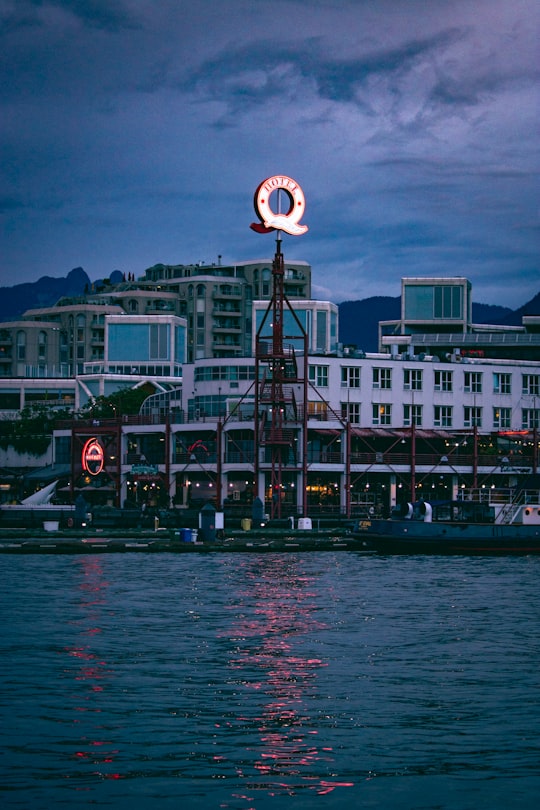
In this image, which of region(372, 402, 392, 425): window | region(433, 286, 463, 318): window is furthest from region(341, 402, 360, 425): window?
region(433, 286, 463, 318): window

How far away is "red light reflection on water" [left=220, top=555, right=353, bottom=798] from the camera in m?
24.3

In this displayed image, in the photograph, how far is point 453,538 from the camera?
285 ft

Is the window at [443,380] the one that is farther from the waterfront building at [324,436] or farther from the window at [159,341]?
the window at [159,341]

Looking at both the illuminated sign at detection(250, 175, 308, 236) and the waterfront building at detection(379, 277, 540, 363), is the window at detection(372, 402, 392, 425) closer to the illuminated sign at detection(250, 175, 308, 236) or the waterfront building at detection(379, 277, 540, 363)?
the illuminated sign at detection(250, 175, 308, 236)

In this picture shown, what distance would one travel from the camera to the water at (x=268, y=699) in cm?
2322

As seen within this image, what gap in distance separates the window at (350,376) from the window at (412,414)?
22.1 feet

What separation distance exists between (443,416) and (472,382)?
5673 millimetres

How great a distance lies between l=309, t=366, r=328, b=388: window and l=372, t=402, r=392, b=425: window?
6.84 metres

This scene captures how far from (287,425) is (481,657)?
87233 millimetres

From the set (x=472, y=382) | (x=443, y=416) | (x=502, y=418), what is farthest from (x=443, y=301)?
(x=443, y=416)

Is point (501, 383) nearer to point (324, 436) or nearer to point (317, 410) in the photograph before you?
point (317, 410)

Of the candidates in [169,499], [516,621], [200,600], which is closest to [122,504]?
[169,499]

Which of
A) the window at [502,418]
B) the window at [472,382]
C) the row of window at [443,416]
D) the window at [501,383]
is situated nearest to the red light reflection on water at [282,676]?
the row of window at [443,416]

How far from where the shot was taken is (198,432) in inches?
5231
